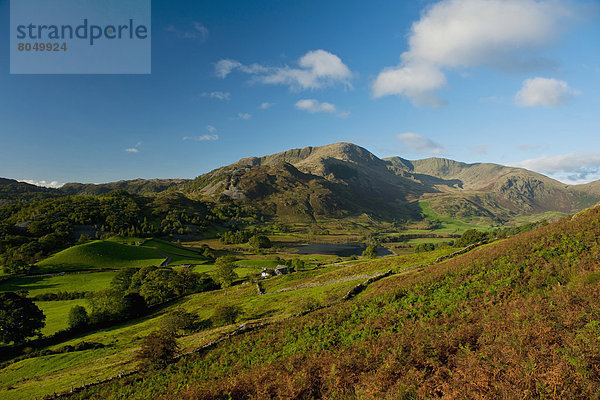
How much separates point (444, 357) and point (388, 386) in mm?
3301

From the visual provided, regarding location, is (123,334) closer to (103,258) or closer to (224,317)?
(224,317)

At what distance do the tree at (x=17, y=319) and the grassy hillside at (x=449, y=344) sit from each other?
39.4 metres

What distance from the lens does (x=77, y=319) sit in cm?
5134

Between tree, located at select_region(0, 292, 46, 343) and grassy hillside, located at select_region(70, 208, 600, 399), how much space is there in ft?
129

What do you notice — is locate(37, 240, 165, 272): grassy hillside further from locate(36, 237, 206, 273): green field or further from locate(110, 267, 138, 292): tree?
locate(110, 267, 138, 292): tree

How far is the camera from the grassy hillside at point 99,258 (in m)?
102

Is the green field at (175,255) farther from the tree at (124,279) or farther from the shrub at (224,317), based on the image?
the shrub at (224,317)

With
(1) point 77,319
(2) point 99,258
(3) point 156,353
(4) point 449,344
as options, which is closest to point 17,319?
(1) point 77,319

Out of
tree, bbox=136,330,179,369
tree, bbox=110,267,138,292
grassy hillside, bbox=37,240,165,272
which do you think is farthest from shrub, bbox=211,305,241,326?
grassy hillside, bbox=37,240,165,272

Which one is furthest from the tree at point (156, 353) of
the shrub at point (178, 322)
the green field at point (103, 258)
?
the green field at point (103, 258)

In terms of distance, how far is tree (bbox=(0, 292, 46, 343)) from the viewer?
44.6 meters

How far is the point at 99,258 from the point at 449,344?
138 metres

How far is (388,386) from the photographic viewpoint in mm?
9867

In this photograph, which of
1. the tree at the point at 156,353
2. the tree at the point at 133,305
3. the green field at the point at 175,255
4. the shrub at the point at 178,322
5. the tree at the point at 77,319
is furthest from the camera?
the green field at the point at 175,255
